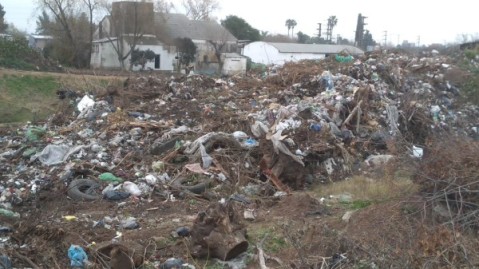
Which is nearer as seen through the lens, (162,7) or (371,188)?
(371,188)

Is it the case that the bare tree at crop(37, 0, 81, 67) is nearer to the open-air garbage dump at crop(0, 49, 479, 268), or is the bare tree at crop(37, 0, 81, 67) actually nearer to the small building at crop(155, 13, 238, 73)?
the small building at crop(155, 13, 238, 73)

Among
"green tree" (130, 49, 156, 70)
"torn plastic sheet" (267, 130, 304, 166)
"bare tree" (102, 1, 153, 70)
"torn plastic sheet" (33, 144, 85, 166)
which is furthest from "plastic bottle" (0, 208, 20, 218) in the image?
"green tree" (130, 49, 156, 70)

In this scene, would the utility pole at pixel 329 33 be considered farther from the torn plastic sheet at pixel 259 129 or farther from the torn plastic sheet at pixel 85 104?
the torn plastic sheet at pixel 259 129

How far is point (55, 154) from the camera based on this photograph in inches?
351

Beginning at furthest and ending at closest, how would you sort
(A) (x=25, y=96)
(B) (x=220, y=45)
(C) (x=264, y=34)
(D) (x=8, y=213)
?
(C) (x=264, y=34) < (B) (x=220, y=45) < (A) (x=25, y=96) < (D) (x=8, y=213)

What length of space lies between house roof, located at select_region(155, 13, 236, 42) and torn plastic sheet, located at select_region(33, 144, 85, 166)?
114 feet

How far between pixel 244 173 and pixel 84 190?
2317 mm

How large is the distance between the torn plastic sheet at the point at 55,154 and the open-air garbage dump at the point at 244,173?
1.3 inches

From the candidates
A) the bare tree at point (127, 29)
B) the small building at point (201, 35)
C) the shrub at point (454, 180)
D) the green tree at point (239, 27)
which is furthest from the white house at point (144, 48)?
the shrub at point (454, 180)

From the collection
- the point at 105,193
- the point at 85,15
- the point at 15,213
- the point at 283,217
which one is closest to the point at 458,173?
the point at 283,217

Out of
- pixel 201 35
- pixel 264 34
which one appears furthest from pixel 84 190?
pixel 264 34

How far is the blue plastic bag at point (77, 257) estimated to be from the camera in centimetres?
457

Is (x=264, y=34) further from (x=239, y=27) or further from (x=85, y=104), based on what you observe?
(x=85, y=104)

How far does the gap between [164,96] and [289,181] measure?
6636 mm
